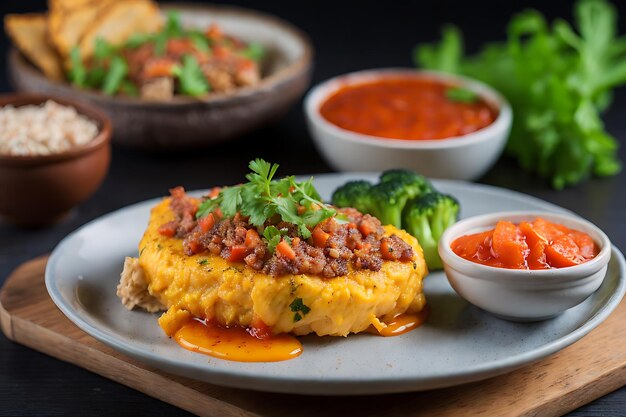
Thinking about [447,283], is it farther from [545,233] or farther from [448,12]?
[448,12]

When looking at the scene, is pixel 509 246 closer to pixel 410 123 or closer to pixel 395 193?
pixel 395 193

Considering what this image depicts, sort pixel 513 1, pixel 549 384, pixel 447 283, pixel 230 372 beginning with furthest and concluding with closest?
pixel 513 1
pixel 447 283
pixel 549 384
pixel 230 372

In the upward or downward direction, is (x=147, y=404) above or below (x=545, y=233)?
below

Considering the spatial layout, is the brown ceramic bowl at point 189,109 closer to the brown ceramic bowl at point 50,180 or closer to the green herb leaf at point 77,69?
the green herb leaf at point 77,69

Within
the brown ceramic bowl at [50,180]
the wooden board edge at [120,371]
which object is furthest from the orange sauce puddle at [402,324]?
the brown ceramic bowl at [50,180]

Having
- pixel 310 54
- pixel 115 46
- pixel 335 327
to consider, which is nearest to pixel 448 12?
pixel 310 54

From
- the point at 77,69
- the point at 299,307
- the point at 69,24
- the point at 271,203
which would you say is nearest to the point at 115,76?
the point at 77,69
